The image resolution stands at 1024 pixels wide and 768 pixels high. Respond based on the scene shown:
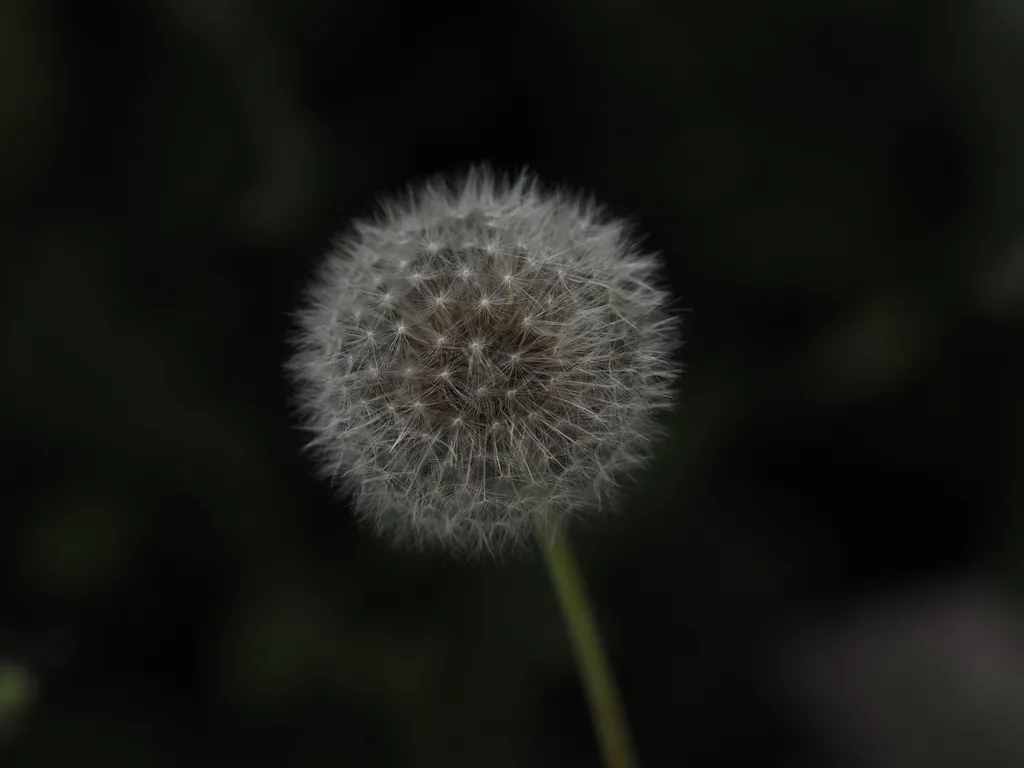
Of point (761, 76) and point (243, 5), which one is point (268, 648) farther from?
point (761, 76)

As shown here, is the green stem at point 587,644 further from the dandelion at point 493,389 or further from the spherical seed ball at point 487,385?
the spherical seed ball at point 487,385

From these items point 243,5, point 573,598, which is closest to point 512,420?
point 573,598

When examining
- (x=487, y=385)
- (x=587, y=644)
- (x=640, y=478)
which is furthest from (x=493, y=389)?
(x=640, y=478)

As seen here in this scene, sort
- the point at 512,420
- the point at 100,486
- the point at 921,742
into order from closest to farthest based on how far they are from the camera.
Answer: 1. the point at 512,420
2. the point at 921,742
3. the point at 100,486

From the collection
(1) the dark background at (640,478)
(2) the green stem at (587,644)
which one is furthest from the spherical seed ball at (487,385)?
(1) the dark background at (640,478)

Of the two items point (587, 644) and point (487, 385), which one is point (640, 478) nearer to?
point (587, 644)

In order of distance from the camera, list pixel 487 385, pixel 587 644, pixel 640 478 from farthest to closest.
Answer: pixel 640 478
pixel 587 644
pixel 487 385
